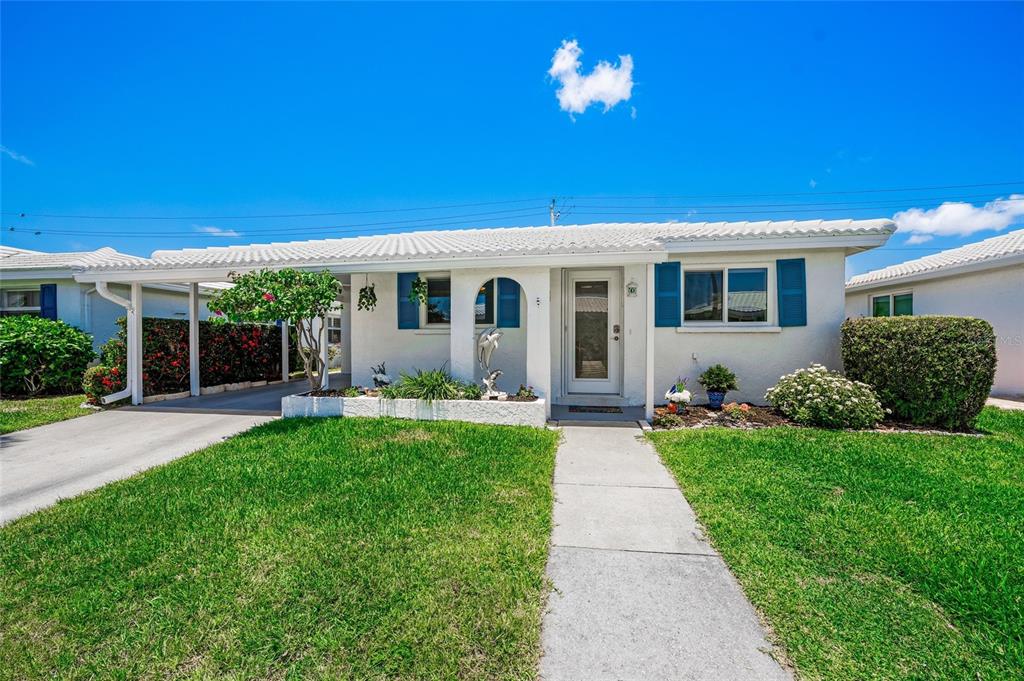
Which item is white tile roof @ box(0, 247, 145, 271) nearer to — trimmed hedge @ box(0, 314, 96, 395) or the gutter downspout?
trimmed hedge @ box(0, 314, 96, 395)

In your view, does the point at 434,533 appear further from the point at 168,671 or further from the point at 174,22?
the point at 174,22

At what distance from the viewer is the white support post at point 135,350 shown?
8.58 m

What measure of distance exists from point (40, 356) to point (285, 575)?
11.7 metres

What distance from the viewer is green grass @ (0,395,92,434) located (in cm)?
696

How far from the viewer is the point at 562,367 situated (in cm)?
852

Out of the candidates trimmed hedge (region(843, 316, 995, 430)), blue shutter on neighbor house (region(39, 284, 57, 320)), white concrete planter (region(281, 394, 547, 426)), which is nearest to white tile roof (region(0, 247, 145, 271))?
blue shutter on neighbor house (region(39, 284, 57, 320))

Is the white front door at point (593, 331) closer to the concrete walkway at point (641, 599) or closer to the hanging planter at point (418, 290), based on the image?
the hanging planter at point (418, 290)

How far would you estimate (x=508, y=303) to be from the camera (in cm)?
820

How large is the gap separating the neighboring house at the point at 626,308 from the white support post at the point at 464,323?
2 centimetres

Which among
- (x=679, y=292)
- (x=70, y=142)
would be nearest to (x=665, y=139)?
(x=679, y=292)

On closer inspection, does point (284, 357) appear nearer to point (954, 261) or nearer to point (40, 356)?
point (40, 356)

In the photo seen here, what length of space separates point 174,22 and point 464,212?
17954mm

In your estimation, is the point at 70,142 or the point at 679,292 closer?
the point at 679,292

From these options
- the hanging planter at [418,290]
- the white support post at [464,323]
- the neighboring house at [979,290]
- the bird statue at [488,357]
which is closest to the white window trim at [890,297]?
the neighboring house at [979,290]
